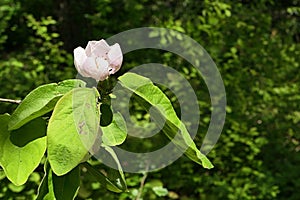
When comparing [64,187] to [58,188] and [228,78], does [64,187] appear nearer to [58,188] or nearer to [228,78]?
[58,188]

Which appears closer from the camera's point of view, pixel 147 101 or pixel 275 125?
pixel 147 101

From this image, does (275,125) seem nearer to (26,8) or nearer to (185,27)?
(185,27)

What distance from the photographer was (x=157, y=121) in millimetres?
691

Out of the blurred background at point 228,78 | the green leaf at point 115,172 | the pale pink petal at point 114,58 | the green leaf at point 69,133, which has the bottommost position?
the blurred background at point 228,78

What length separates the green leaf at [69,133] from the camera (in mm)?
603

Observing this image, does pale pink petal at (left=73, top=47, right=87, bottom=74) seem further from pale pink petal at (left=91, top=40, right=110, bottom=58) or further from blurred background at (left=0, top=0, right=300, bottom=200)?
blurred background at (left=0, top=0, right=300, bottom=200)

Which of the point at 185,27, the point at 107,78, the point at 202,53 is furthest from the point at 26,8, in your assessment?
the point at 107,78

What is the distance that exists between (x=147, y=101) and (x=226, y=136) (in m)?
2.27

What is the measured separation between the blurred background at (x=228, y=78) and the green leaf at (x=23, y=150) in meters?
1.75

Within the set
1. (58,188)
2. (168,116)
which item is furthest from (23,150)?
(168,116)

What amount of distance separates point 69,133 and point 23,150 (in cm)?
10

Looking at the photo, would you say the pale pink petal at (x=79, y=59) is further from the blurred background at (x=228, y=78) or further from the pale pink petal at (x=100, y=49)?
the blurred background at (x=228, y=78)

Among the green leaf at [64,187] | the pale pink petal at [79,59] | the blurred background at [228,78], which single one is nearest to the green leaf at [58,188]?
the green leaf at [64,187]

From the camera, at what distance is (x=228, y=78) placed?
2924 millimetres
